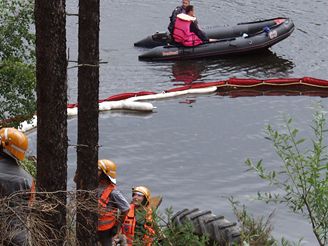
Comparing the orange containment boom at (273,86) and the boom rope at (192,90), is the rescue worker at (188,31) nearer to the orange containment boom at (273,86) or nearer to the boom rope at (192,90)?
the boom rope at (192,90)

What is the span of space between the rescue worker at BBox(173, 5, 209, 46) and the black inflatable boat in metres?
0.21

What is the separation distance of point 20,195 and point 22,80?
581 cm

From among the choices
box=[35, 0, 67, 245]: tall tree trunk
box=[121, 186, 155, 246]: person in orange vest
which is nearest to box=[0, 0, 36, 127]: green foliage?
box=[121, 186, 155, 246]: person in orange vest

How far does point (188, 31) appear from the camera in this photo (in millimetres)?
24562

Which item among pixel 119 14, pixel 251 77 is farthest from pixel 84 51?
pixel 119 14

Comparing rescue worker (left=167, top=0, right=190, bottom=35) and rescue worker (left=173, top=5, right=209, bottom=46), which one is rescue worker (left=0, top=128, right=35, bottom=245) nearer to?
rescue worker (left=173, top=5, right=209, bottom=46)

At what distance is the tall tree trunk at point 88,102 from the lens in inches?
346

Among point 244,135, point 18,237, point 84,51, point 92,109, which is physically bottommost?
point 244,135

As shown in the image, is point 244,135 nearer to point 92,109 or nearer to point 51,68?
point 92,109

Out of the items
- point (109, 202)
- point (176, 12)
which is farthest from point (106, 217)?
point (176, 12)

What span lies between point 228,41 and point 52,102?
18.3 meters

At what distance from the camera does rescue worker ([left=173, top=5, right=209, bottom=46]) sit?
80.4ft

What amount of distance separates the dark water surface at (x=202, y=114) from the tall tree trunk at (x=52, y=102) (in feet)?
5.64

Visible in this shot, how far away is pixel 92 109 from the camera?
906 centimetres
